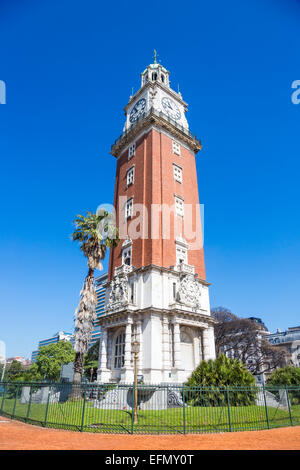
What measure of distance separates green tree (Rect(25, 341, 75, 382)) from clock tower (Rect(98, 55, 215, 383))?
3409cm

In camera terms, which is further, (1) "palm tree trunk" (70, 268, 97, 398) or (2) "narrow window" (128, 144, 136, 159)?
(2) "narrow window" (128, 144, 136, 159)

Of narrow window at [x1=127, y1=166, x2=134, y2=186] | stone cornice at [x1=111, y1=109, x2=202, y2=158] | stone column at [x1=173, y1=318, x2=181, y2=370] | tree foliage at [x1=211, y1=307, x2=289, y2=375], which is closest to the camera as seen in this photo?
stone column at [x1=173, y1=318, x2=181, y2=370]

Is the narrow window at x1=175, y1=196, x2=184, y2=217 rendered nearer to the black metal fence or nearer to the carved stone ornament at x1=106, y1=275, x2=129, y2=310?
the carved stone ornament at x1=106, y1=275, x2=129, y2=310

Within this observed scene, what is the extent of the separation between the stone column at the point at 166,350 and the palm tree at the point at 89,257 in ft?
18.5

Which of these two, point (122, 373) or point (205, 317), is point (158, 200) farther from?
point (122, 373)

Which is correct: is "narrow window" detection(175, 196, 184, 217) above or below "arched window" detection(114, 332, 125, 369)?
above

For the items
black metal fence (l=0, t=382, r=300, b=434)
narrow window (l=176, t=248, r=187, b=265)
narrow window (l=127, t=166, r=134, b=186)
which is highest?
narrow window (l=127, t=166, r=134, b=186)

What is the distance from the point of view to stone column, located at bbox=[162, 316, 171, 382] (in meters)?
23.1

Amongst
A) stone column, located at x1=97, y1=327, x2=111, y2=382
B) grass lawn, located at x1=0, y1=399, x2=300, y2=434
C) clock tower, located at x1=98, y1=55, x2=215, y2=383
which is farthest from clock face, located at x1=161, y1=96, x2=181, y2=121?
grass lawn, located at x1=0, y1=399, x2=300, y2=434

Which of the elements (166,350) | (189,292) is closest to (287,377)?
(189,292)

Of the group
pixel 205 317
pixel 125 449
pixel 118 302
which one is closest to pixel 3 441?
pixel 125 449

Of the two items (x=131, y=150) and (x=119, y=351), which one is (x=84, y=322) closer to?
(x=119, y=351)

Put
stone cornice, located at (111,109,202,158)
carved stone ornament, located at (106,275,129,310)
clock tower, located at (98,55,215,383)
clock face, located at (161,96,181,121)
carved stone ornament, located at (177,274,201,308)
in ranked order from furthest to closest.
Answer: clock face, located at (161,96,181,121) < stone cornice, located at (111,109,202,158) < carved stone ornament, located at (106,275,129,310) < carved stone ornament, located at (177,274,201,308) < clock tower, located at (98,55,215,383)
